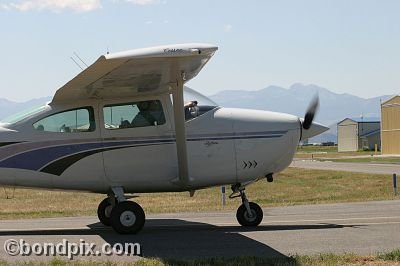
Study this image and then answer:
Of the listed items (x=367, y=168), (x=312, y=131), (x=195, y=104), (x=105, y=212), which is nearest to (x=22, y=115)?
(x=105, y=212)

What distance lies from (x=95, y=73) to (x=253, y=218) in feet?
14.2

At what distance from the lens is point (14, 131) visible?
36.0 feet

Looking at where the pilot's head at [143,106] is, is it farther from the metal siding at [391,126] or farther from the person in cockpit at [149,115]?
the metal siding at [391,126]

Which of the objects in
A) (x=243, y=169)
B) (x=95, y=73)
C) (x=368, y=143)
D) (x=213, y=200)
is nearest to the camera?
(x=95, y=73)

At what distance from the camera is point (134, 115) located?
11.4m

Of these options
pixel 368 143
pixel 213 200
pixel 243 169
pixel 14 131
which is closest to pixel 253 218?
pixel 243 169

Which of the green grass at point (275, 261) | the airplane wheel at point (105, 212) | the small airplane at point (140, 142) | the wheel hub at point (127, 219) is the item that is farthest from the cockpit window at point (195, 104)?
the green grass at point (275, 261)

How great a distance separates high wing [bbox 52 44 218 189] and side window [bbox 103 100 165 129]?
0.23 m

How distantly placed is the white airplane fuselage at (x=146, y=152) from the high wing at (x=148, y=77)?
0.71 feet

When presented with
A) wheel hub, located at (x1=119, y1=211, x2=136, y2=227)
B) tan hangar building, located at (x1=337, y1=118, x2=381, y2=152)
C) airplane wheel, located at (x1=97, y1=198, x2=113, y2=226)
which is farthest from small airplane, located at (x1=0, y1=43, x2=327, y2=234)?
tan hangar building, located at (x1=337, y1=118, x2=381, y2=152)

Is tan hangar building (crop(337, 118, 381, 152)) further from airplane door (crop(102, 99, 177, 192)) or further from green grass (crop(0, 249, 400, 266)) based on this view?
green grass (crop(0, 249, 400, 266))

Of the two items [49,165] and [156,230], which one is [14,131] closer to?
[49,165]

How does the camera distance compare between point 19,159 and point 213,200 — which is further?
point 213,200

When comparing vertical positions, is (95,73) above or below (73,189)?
above
